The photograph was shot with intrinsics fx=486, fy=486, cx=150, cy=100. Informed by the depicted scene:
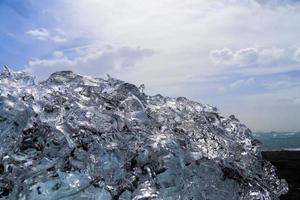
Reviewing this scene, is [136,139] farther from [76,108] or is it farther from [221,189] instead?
[221,189]

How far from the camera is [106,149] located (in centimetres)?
643

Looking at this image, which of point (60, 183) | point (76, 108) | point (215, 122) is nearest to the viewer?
point (60, 183)

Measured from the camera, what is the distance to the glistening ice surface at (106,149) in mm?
6055

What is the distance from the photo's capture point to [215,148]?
7.61m

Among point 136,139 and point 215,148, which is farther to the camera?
point 215,148

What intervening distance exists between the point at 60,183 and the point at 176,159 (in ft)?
5.38

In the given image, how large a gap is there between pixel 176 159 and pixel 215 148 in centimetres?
119

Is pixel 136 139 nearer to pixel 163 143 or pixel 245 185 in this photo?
pixel 163 143

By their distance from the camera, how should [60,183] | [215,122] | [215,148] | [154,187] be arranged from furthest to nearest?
[215,122] → [215,148] → [154,187] → [60,183]

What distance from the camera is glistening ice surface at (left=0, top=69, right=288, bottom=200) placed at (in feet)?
19.9

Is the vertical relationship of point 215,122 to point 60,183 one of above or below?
above

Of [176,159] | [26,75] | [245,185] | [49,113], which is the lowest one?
[245,185]

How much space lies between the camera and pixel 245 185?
731 centimetres

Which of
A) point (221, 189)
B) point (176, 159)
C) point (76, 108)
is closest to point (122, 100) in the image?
point (76, 108)
